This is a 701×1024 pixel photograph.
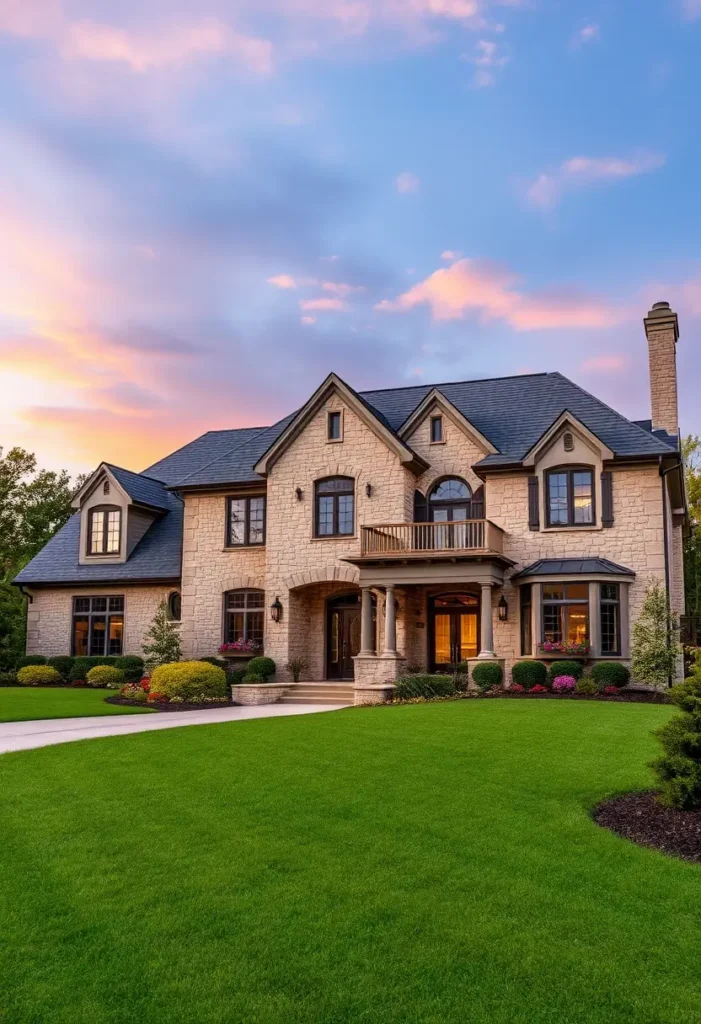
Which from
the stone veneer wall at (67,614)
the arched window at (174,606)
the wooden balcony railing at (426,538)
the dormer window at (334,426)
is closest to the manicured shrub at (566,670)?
the wooden balcony railing at (426,538)

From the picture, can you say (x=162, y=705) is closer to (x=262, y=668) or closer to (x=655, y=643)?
(x=262, y=668)

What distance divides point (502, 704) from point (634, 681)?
6138mm

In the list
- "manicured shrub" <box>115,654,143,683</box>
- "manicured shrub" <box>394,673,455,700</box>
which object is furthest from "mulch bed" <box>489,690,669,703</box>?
"manicured shrub" <box>115,654,143,683</box>

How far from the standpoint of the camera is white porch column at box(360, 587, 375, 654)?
23922 mm

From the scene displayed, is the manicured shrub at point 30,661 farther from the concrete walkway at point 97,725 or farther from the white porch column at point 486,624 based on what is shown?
the white porch column at point 486,624

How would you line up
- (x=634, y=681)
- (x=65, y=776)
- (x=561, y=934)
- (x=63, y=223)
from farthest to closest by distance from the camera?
(x=634, y=681)
(x=63, y=223)
(x=65, y=776)
(x=561, y=934)

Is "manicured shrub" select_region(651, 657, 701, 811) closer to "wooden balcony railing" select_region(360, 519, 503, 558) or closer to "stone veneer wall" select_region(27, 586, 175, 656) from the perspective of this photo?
"wooden balcony railing" select_region(360, 519, 503, 558)

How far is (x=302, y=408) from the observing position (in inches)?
1050

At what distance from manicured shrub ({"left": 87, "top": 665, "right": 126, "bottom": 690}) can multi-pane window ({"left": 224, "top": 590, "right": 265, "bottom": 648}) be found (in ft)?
11.8

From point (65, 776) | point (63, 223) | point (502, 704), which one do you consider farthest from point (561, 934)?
point (63, 223)

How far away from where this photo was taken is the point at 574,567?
22.8 meters

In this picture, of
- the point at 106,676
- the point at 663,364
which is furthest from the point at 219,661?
the point at 663,364

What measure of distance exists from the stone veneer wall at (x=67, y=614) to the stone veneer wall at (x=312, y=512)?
16.5ft

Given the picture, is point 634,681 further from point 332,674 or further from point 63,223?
point 63,223
